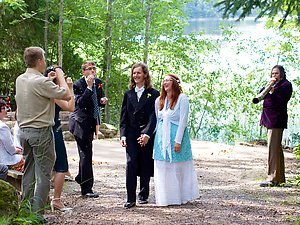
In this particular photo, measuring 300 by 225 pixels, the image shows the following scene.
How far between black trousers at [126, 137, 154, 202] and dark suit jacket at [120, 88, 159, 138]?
0.14m

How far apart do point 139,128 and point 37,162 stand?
5.51 ft

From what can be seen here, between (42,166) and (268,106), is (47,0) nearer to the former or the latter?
(268,106)

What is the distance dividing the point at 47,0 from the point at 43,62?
53.7 feet

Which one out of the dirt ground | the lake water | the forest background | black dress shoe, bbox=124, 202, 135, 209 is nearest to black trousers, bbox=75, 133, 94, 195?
the dirt ground

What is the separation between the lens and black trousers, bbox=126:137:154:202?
694cm

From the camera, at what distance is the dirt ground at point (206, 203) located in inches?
243

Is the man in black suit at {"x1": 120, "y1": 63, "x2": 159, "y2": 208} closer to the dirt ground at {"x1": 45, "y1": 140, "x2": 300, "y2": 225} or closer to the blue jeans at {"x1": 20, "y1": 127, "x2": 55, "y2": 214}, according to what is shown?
the dirt ground at {"x1": 45, "y1": 140, "x2": 300, "y2": 225}

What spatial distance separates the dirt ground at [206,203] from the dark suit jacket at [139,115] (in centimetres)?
91

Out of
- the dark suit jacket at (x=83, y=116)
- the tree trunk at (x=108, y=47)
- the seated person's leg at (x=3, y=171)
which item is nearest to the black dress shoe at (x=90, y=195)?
the dark suit jacket at (x=83, y=116)

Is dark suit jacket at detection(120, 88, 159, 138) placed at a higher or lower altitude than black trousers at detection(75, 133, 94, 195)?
higher

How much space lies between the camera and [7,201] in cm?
560

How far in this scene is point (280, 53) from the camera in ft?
69.9

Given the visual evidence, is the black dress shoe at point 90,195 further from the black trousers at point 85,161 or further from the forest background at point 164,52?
the forest background at point 164,52

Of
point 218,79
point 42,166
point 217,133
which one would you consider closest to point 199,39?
point 218,79
